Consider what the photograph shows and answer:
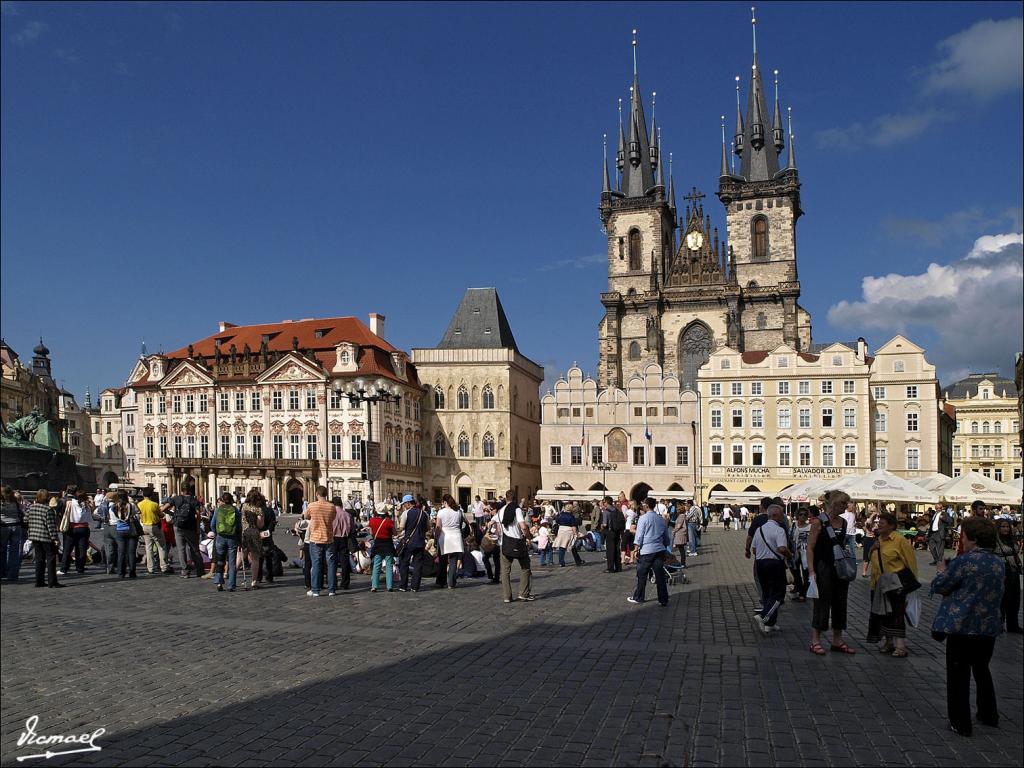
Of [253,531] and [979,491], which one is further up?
[253,531]

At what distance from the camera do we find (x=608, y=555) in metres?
20.8

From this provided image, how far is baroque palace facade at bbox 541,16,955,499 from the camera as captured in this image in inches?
2504

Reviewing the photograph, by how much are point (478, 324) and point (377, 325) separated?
314 inches

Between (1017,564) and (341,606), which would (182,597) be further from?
(1017,564)

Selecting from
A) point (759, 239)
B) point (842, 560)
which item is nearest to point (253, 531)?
point (842, 560)

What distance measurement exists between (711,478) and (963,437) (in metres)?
53.5

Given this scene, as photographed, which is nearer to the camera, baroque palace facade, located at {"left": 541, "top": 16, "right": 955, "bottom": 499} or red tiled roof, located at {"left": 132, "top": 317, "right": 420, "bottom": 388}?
baroque palace facade, located at {"left": 541, "top": 16, "right": 955, "bottom": 499}

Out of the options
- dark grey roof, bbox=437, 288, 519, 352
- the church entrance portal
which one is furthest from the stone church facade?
the church entrance portal

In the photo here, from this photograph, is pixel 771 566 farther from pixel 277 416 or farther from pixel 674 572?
pixel 277 416

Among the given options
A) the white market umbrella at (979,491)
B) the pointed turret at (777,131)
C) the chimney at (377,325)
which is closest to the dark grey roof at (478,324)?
the chimney at (377,325)

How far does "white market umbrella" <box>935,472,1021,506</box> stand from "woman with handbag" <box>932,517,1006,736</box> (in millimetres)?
23544

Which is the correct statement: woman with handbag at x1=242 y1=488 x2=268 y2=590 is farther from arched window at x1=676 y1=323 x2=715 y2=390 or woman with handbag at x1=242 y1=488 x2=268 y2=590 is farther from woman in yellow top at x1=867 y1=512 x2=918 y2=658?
arched window at x1=676 y1=323 x2=715 y2=390

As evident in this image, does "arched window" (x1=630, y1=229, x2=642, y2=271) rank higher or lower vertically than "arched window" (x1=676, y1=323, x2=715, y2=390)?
higher

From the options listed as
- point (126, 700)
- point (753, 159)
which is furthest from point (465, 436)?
point (126, 700)
